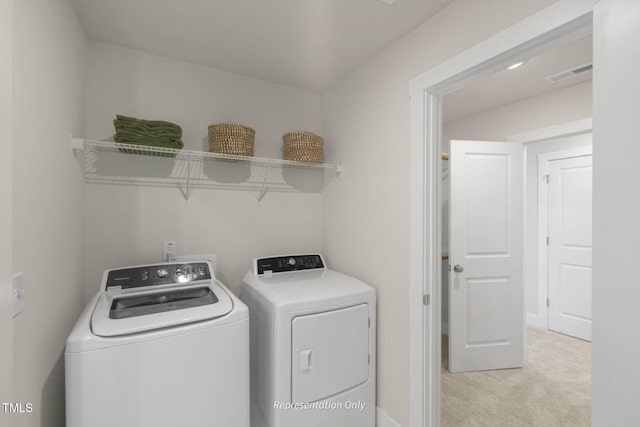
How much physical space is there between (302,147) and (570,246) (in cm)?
Result: 329

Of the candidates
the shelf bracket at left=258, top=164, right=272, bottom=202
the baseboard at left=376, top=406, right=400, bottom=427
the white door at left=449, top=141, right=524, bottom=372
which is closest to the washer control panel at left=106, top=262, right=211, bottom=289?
the shelf bracket at left=258, top=164, right=272, bottom=202

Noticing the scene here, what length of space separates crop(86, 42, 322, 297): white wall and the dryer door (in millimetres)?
830

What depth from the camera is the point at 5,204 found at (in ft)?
2.41

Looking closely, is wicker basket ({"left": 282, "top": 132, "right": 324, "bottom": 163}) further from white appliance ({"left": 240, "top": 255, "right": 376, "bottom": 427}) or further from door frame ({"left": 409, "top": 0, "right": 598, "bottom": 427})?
white appliance ({"left": 240, "top": 255, "right": 376, "bottom": 427})

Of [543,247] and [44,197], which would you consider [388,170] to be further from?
[543,247]

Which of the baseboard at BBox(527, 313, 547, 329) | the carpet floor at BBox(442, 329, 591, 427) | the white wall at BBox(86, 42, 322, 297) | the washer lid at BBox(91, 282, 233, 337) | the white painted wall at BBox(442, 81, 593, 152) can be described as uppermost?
the white painted wall at BBox(442, 81, 593, 152)

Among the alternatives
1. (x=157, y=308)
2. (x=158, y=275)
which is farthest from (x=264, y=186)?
(x=157, y=308)

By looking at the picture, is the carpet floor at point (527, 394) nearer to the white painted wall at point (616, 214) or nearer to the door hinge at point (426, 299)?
the door hinge at point (426, 299)

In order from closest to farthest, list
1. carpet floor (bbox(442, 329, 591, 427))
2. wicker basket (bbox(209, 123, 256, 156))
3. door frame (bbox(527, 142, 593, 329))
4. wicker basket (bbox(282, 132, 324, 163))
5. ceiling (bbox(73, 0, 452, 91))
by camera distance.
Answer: ceiling (bbox(73, 0, 452, 91)), wicker basket (bbox(209, 123, 256, 156)), carpet floor (bbox(442, 329, 591, 427)), wicker basket (bbox(282, 132, 324, 163)), door frame (bbox(527, 142, 593, 329))

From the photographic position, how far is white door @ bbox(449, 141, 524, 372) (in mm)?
2523

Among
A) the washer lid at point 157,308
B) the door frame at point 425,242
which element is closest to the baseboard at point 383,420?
the door frame at point 425,242

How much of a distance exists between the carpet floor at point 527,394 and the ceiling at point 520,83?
237 centimetres

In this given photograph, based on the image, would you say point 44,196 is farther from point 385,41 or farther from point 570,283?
point 570,283

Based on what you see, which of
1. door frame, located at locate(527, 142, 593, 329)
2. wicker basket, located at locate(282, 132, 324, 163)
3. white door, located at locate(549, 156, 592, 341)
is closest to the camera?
wicker basket, located at locate(282, 132, 324, 163)
